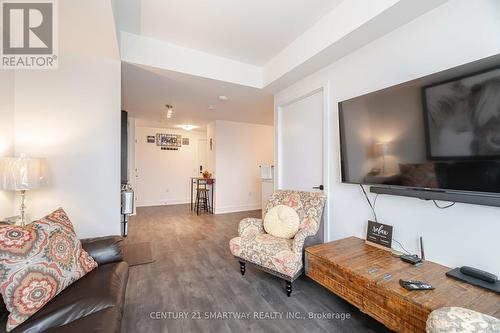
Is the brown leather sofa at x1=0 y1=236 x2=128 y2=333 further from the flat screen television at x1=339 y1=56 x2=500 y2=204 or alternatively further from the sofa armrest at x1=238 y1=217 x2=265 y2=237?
the flat screen television at x1=339 y1=56 x2=500 y2=204

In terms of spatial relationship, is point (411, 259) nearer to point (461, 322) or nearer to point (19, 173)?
point (461, 322)

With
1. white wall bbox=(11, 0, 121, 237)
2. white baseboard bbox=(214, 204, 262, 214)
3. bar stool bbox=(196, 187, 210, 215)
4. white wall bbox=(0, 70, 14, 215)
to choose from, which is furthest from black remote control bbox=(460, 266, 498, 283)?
bar stool bbox=(196, 187, 210, 215)

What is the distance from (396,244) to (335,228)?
662 mm

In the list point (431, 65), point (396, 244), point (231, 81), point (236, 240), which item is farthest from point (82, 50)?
point (396, 244)

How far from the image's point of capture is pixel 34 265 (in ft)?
3.85

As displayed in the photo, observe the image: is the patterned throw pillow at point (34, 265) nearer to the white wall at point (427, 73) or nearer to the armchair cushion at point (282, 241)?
the armchair cushion at point (282, 241)

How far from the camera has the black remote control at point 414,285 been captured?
1277mm

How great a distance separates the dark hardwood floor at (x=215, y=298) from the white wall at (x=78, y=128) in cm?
84

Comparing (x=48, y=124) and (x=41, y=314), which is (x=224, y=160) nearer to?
(x=48, y=124)

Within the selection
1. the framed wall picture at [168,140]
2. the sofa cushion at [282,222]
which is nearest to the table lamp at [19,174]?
the sofa cushion at [282,222]

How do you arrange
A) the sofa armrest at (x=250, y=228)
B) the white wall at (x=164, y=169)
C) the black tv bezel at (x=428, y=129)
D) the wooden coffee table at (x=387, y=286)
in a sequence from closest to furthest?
the wooden coffee table at (x=387, y=286) → the black tv bezel at (x=428, y=129) → the sofa armrest at (x=250, y=228) → the white wall at (x=164, y=169)

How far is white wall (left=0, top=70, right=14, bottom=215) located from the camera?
6.66 feet

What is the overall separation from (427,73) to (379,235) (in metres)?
1.36

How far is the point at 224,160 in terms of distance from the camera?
5738mm
